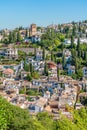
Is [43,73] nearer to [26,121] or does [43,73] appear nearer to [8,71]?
[8,71]

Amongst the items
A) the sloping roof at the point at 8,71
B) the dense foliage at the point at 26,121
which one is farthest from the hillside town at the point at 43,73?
the dense foliage at the point at 26,121

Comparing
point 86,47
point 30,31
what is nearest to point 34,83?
point 86,47

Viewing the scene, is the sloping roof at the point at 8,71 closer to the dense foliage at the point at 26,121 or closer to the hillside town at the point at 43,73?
the hillside town at the point at 43,73

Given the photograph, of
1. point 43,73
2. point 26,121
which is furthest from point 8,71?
point 26,121

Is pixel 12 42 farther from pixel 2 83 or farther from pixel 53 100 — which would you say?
pixel 53 100

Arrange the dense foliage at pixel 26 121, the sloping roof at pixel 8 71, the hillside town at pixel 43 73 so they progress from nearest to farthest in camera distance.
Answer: the dense foliage at pixel 26 121
the hillside town at pixel 43 73
the sloping roof at pixel 8 71

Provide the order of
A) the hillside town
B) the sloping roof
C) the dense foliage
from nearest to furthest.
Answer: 1. the dense foliage
2. the hillside town
3. the sloping roof

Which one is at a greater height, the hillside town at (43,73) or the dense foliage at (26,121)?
the dense foliage at (26,121)

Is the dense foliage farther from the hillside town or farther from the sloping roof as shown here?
the sloping roof

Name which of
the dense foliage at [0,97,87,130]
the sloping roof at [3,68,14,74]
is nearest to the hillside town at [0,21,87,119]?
the sloping roof at [3,68,14,74]
